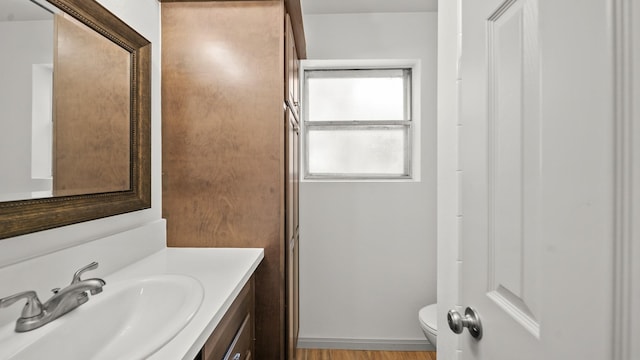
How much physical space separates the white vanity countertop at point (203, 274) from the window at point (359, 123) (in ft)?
4.27

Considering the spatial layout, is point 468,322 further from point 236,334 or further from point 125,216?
point 125,216

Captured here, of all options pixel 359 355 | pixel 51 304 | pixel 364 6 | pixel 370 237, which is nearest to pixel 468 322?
pixel 51 304

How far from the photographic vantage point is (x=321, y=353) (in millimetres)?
2445

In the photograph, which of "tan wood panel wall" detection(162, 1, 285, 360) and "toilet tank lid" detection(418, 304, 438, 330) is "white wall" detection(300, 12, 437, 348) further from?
"tan wood panel wall" detection(162, 1, 285, 360)

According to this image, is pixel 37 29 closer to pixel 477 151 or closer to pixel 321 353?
pixel 477 151

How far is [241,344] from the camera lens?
119 centimetres

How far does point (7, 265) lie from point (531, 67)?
1.22 meters

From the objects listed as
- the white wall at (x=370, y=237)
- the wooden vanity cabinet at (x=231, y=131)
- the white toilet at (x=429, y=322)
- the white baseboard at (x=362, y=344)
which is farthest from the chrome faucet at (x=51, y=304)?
the white baseboard at (x=362, y=344)

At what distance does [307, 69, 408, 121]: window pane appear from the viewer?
2.64 metres

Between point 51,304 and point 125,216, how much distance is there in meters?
0.54

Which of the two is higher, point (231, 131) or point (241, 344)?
point (231, 131)

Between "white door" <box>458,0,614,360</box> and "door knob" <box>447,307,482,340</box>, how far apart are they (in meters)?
0.02

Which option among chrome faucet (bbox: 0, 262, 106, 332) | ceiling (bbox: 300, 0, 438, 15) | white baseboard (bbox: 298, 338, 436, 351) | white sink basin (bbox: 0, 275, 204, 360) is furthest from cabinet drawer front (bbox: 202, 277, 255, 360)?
ceiling (bbox: 300, 0, 438, 15)

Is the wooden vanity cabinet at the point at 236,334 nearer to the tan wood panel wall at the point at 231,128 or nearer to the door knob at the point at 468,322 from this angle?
the tan wood panel wall at the point at 231,128
